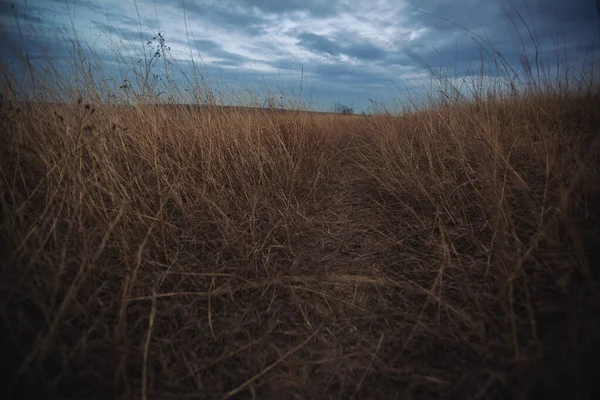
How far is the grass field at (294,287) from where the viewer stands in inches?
32.1

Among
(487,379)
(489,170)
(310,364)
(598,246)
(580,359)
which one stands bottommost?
(310,364)

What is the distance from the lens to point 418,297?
1.19 meters

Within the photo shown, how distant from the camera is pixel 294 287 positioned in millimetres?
1165

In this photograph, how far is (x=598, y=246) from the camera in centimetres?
101

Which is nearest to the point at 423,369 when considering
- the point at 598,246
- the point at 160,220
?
the point at 598,246

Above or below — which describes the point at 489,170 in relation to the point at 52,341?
above

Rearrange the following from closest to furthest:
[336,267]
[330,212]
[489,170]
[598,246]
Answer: [598,246]
[336,267]
[489,170]
[330,212]

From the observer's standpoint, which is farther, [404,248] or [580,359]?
[404,248]

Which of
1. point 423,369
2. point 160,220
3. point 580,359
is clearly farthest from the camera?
point 160,220

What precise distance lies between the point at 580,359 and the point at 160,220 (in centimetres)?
169

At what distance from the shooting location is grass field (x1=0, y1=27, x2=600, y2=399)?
0.82 metres

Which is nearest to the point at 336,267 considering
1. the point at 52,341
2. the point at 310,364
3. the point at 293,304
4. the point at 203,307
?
the point at 293,304

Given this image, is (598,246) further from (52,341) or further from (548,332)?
(52,341)

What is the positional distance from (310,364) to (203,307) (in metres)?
0.52
